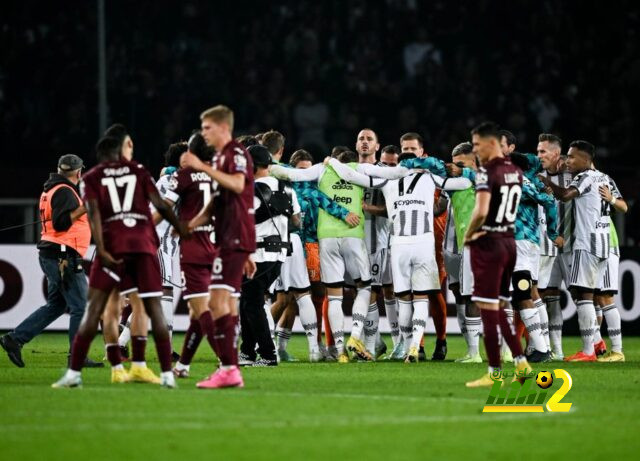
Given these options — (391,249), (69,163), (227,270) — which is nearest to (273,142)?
(391,249)

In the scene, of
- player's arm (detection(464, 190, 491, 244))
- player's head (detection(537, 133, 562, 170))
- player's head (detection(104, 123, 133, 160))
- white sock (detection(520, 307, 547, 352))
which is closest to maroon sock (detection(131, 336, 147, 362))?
player's head (detection(104, 123, 133, 160))

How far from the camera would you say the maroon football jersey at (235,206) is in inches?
421

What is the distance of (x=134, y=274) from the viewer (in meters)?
10.8

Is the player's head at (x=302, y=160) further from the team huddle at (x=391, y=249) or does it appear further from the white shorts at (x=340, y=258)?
the white shorts at (x=340, y=258)

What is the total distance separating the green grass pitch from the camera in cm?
737

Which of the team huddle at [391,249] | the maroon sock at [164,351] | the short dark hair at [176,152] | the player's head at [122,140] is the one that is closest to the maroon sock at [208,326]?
the team huddle at [391,249]

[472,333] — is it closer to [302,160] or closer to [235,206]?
[302,160]

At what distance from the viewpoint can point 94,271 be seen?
1069cm

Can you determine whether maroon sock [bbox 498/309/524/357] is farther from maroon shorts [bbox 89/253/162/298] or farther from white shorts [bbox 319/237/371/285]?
white shorts [bbox 319/237/371/285]

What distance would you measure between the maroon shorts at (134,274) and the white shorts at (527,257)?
5207 millimetres

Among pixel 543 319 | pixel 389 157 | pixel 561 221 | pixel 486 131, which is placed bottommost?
pixel 543 319

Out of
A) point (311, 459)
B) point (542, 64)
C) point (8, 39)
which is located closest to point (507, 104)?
point (542, 64)

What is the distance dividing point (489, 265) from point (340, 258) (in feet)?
13.6

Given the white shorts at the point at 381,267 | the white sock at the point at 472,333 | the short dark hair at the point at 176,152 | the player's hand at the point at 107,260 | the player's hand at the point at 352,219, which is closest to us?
the player's hand at the point at 107,260
